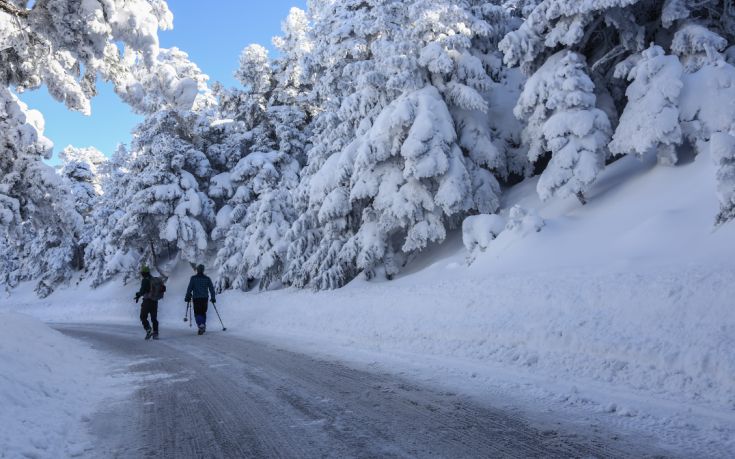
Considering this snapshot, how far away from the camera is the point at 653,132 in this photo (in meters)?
11.0

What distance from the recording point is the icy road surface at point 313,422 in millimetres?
3592

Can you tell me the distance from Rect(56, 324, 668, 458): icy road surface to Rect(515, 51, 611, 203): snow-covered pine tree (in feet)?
26.8

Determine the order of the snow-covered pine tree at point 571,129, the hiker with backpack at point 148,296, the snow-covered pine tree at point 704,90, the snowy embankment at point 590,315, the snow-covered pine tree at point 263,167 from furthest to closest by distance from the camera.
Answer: the snow-covered pine tree at point 263,167
the hiker with backpack at point 148,296
the snow-covered pine tree at point 571,129
the snow-covered pine tree at point 704,90
the snowy embankment at point 590,315

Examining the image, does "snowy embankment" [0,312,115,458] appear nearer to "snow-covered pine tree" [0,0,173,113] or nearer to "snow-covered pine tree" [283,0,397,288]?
"snow-covered pine tree" [0,0,173,113]

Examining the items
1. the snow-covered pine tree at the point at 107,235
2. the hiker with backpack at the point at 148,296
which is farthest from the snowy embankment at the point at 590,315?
the snow-covered pine tree at the point at 107,235

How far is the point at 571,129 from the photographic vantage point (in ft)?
39.9

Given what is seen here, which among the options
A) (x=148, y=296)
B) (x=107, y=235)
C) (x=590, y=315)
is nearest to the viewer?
(x=590, y=315)

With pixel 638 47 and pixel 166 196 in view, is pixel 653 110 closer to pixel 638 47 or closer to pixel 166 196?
pixel 638 47

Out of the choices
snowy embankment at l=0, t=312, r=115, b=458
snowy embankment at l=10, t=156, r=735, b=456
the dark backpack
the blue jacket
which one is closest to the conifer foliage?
snowy embankment at l=10, t=156, r=735, b=456

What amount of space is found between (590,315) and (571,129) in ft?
21.6

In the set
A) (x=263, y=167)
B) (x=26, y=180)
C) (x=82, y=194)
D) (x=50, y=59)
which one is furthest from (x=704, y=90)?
(x=82, y=194)

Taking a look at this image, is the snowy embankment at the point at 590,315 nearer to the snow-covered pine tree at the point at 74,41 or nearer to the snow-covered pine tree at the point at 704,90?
the snow-covered pine tree at the point at 704,90

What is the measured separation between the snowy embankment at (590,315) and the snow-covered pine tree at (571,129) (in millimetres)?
880

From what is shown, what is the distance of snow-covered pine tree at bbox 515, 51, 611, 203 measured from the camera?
468 inches
